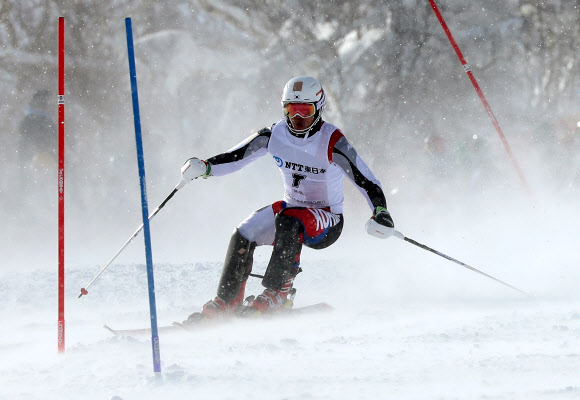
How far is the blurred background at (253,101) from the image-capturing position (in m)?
15.2

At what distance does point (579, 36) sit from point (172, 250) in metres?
10.1

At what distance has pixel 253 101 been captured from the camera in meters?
17.0

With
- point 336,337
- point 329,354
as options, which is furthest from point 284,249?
point 329,354

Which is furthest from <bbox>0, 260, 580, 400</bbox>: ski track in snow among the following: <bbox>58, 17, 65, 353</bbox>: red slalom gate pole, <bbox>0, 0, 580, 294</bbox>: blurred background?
<bbox>0, 0, 580, 294</bbox>: blurred background

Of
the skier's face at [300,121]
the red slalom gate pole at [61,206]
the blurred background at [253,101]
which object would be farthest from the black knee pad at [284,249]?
the blurred background at [253,101]

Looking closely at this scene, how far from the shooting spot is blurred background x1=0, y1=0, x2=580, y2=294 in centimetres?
1523

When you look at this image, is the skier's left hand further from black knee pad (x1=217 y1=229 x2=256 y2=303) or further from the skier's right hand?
the skier's right hand

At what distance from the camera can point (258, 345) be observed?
3.60 metres

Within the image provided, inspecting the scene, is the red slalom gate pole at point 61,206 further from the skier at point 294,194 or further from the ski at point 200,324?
the skier at point 294,194

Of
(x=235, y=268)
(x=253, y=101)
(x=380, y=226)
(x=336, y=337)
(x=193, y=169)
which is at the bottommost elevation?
(x=336, y=337)

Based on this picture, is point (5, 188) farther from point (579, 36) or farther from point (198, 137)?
point (579, 36)

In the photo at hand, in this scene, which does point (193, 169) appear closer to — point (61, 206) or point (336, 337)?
point (61, 206)

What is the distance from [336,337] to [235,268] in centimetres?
124

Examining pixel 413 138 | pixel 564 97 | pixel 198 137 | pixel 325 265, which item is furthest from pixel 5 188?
pixel 564 97
